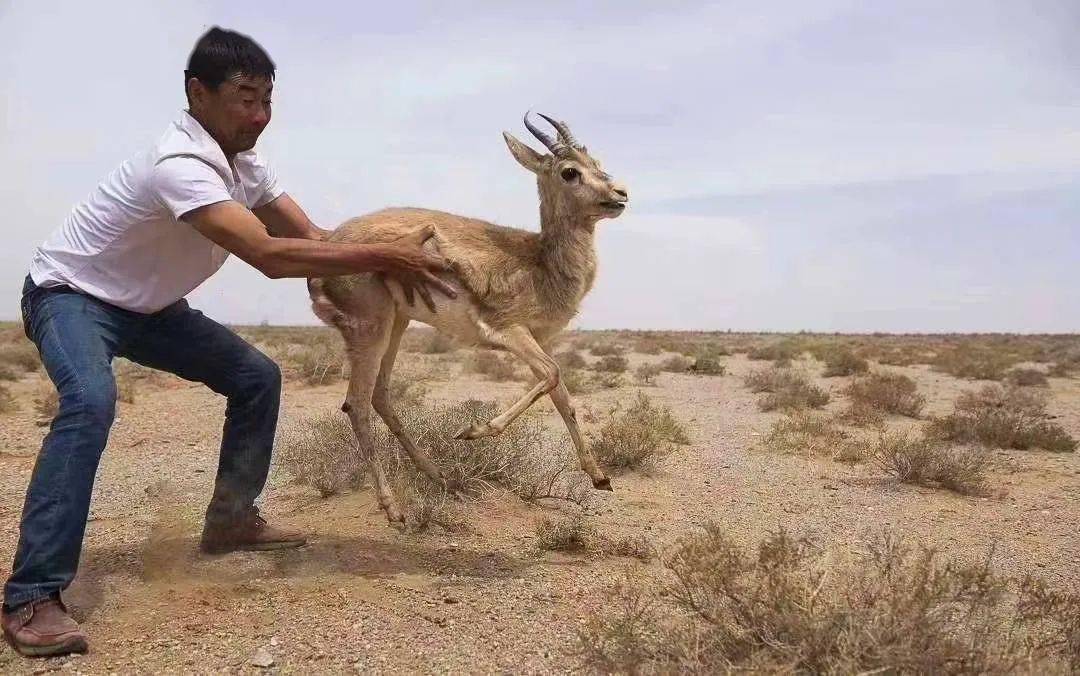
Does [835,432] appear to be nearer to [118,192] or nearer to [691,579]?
[691,579]

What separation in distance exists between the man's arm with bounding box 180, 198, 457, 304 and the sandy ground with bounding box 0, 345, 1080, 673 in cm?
170

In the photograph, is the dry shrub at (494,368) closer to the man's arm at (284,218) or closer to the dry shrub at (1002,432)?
the dry shrub at (1002,432)

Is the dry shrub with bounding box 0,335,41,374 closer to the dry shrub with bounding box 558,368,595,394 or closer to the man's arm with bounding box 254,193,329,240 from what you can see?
the dry shrub with bounding box 558,368,595,394

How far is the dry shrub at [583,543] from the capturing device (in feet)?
16.0

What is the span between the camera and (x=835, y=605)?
10.2ft

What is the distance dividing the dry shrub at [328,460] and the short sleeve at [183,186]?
10.3 ft

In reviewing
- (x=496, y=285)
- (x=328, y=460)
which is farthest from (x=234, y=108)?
(x=328, y=460)

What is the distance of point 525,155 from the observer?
5.80 metres

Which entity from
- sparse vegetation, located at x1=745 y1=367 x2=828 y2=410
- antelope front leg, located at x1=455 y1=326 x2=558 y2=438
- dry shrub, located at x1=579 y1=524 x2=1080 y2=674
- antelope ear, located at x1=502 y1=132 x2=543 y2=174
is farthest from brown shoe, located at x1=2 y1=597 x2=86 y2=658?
sparse vegetation, located at x1=745 y1=367 x2=828 y2=410

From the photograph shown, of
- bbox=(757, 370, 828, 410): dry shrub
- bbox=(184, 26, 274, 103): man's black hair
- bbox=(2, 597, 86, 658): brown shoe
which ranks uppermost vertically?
bbox=(184, 26, 274, 103): man's black hair

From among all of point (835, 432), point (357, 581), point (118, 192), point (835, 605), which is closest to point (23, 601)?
point (357, 581)

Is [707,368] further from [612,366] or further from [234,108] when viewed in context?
[234,108]

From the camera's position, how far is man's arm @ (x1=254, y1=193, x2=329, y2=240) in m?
4.74

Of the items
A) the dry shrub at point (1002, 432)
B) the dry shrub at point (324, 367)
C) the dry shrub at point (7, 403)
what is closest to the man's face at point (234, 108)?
the dry shrub at point (1002, 432)
